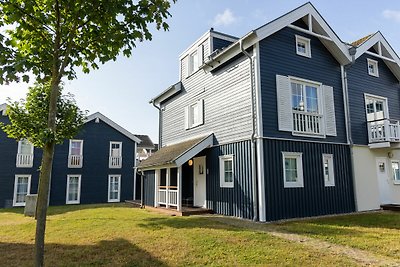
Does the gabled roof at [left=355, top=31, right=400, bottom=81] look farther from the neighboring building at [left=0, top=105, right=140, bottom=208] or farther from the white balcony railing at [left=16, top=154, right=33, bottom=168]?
the white balcony railing at [left=16, top=154, right=33, bottom=168]

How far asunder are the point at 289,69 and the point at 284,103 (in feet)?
4.94

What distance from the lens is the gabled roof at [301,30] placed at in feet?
34.4

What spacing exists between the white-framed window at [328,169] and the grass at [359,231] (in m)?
1.62

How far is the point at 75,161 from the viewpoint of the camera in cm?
2078

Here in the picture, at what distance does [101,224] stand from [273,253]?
243 inches

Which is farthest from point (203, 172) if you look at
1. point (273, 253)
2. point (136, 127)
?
point (136, 127)

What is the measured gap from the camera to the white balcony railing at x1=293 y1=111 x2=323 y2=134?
11.3 meters

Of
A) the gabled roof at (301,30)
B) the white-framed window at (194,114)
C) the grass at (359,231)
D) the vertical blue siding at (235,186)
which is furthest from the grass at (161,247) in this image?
→ the gabled roof at (301,30)

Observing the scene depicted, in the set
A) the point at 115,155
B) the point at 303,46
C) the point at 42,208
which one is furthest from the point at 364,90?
the point at 115,155

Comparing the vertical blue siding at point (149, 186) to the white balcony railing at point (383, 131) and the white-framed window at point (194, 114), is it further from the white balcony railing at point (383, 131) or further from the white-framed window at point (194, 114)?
the white balcony railing at point (383, 131)

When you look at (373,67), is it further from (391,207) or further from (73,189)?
(73,189)

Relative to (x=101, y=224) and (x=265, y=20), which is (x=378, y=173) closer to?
(x=265, y=20)

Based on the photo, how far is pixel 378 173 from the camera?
13.5 metres

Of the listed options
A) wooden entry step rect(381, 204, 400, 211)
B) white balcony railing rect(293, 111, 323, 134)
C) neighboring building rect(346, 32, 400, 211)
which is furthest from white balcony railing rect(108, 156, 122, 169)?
wooden entry step rect(381, 204, 400, 211)
